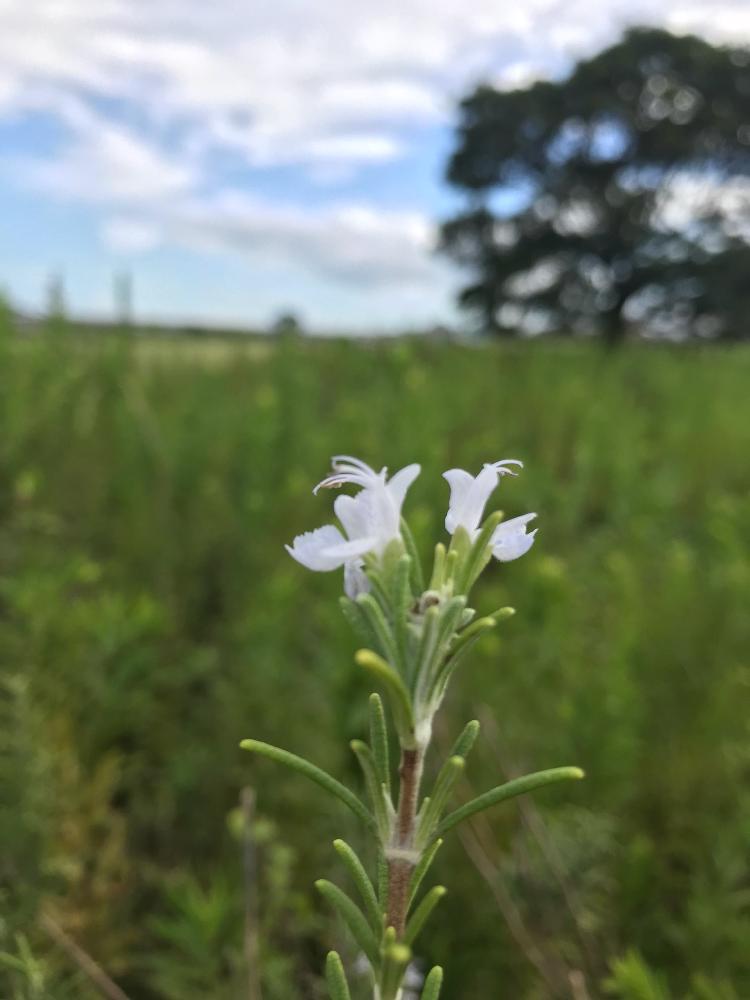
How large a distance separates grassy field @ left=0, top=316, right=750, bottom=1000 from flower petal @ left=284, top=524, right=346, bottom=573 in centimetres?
46

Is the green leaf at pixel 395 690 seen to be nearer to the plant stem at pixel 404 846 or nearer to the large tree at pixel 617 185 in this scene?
the plant stem at pixel 404 846

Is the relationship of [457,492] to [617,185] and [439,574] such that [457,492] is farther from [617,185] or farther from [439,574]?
[617,185]

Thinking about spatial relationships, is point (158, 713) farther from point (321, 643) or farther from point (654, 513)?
point (654, 513)

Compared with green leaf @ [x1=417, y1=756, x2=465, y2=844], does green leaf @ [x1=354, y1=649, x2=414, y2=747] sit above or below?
above

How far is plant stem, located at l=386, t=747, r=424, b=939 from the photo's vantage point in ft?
1.72

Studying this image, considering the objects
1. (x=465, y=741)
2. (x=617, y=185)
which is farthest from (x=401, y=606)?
(x=617, y=185)

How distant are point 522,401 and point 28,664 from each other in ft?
13.6

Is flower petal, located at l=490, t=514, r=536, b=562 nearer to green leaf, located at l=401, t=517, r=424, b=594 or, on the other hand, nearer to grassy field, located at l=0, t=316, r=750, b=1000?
green leaf, located at l=401, t=517, r=424, b=594

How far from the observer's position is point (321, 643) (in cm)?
245

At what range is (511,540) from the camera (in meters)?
0.57

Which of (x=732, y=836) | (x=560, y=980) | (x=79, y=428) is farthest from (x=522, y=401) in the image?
(x=560, y=980)

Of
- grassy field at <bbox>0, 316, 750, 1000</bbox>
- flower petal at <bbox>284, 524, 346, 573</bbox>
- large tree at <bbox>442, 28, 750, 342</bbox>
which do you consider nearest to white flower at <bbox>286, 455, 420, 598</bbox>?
flower petal at <bbox>284, 524, 346, 573</bbox>

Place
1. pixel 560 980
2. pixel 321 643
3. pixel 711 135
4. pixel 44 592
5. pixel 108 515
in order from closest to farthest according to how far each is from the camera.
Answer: pixel 560 980 → pixel 44 592 → pixel 321 643 → pixel 108 515 → pixel 711 135

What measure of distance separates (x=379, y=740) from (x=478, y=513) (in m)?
0.16
